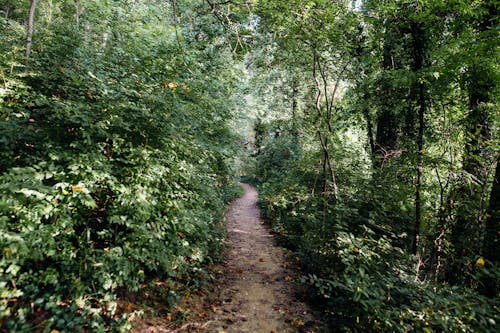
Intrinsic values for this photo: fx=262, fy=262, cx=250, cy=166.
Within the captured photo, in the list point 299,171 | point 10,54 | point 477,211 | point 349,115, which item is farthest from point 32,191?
point 349,115

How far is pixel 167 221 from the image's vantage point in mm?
3814

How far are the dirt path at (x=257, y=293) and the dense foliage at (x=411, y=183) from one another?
538mm

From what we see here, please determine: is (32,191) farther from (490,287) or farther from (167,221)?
(490,287)

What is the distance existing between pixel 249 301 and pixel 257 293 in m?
0.33

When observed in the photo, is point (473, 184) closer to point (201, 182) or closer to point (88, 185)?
point (201, 182)

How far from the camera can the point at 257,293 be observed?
479cm

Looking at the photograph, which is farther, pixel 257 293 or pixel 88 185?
pixel 257 293

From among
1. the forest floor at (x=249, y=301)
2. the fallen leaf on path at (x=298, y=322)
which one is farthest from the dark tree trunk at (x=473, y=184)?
the forest floor at (x=249, y=301)

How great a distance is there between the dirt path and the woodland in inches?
18.6

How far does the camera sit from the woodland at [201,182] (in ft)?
8.76

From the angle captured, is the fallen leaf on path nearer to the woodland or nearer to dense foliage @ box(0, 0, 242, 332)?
the woodland

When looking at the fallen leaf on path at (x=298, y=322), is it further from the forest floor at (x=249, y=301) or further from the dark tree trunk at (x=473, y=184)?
the dark tree trunk at (x=473, y=184)

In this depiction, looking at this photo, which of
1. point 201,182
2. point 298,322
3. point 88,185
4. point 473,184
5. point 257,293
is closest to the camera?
point 88,185

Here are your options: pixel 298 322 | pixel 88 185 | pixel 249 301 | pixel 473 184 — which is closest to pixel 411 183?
pixel 473 184
